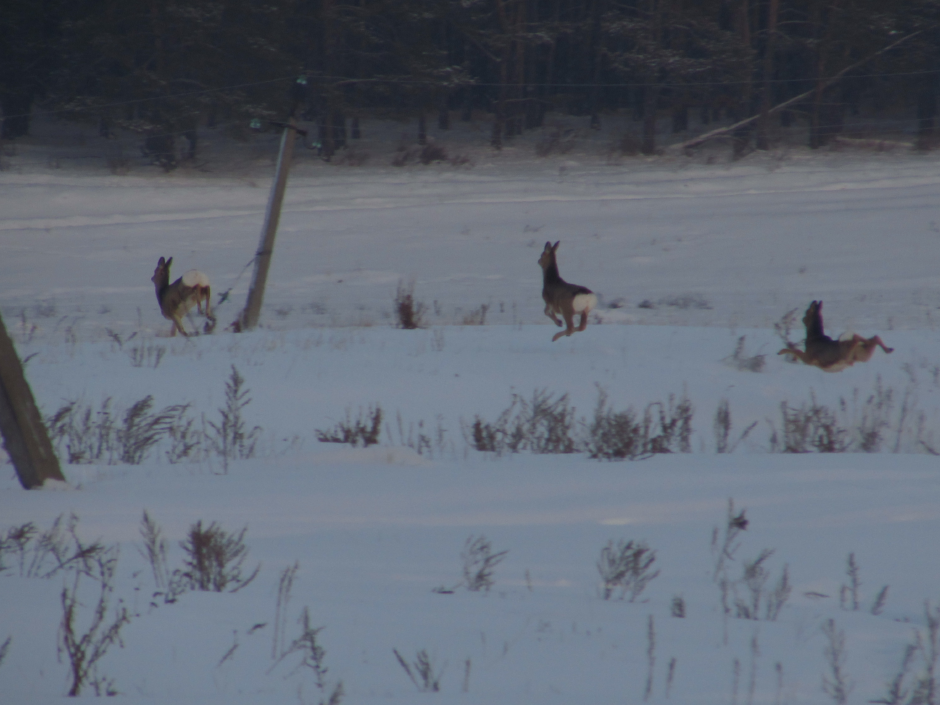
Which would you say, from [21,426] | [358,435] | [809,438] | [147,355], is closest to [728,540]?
[358,435]

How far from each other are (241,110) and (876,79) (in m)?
23.8

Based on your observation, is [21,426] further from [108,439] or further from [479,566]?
[479,566]

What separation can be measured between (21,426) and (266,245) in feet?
31.5

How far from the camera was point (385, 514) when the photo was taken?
483 cm

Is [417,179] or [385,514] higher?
[417,179]

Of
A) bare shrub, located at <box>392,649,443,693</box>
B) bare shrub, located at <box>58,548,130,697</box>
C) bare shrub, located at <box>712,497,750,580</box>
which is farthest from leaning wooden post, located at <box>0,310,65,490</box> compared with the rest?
bare shrub, located at <box>712,497,750,580</box>

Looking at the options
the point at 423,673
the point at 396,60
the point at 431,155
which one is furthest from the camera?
the point at 396,60

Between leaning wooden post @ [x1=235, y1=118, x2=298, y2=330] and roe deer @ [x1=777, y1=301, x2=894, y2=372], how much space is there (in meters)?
7.66

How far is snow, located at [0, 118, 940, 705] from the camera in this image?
292 cm

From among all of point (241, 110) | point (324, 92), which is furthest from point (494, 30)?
point (241, 110)

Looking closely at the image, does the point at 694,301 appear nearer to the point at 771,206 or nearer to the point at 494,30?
the point at 771,206

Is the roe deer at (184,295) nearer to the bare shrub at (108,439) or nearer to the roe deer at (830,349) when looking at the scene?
the bare shrub at (108,439)

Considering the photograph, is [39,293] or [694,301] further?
[39,293]

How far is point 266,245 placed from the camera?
1430cm
